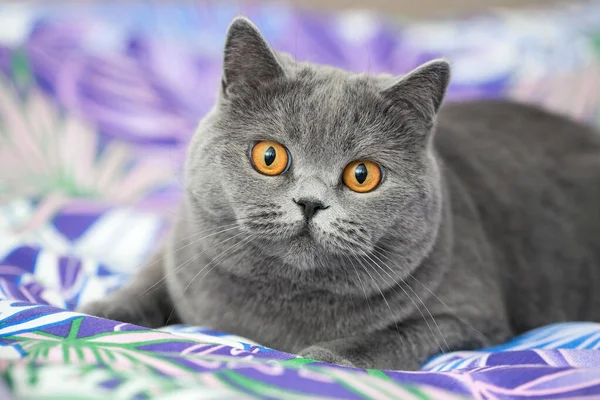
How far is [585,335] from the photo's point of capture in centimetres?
115

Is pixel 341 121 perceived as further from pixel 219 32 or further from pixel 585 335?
pixel 219 32

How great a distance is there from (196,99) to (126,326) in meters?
1.56

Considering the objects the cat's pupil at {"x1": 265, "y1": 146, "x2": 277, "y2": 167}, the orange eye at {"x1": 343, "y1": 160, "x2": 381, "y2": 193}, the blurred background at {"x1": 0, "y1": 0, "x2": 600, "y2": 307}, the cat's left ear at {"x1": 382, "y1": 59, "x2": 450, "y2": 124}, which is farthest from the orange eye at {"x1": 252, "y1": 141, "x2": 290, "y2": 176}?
the blurred background at {"x1": 0, "y1": 0, "x2": 600, "y2": 307}

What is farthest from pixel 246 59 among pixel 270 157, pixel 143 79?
pixel 143 79

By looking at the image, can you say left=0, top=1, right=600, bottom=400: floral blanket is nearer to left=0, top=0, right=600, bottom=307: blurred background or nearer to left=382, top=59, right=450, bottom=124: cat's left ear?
left=0, top=0, right=600, bottom=307: blurred background

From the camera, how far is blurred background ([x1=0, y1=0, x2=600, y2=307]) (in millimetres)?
1852

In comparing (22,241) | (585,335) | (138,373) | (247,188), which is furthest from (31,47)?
(585,335)

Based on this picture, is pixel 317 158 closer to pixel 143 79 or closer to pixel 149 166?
pixel 149 166

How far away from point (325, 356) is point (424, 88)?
545 mm

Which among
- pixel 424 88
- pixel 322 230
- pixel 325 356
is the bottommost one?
pixel 325 356

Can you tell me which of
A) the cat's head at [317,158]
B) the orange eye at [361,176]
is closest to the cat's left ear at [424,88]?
the cat's head at [317,158]

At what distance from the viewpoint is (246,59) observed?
1.13 m

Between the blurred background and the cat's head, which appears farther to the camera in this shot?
the blurred background

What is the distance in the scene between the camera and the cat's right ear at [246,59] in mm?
1104
